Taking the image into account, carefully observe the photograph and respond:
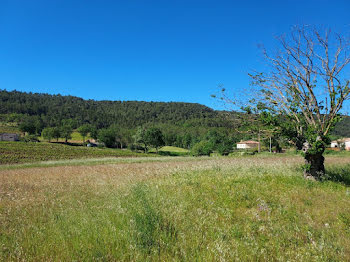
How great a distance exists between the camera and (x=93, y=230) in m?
3.87

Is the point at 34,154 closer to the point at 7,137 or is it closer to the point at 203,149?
the point at 203,149

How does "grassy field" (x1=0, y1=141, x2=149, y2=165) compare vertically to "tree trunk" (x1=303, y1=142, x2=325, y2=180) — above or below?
below

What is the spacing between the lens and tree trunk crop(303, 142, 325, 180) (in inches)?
303

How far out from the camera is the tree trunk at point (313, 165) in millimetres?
7688

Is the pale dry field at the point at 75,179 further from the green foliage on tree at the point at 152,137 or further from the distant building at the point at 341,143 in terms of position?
the green foliage on tree at the point at 152,137

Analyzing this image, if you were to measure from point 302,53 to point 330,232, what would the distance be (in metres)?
7.28

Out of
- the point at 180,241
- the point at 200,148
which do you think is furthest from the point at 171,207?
the point at 200,148

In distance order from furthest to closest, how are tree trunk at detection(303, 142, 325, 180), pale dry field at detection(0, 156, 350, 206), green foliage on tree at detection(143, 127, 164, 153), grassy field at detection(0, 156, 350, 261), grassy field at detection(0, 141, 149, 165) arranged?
green foliage on tree at detection(143, 127, 164, 153)
grassy field at detection(0, 141, 149, 165)
tree trunk at detection(303, 142, 325, 180)
pale dry field at detection(0, 156, 350, 206)
grassy field at detection(0, 156, 350, 261)

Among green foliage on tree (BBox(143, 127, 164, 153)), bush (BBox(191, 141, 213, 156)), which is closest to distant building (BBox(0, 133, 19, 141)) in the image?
green foliage on tree (BBox(143, 127, 164, 153))

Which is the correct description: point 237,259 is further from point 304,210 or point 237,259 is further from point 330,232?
point 304,210

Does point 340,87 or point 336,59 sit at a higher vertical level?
point 336,59

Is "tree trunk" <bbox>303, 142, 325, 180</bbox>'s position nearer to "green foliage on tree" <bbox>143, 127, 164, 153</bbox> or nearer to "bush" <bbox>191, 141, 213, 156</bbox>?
"bush" <bbox>191, 141, 213, 156</bbox>

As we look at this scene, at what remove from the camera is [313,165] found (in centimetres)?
792

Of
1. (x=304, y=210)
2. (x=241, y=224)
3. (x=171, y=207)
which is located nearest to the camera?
(x=241, y=224)
